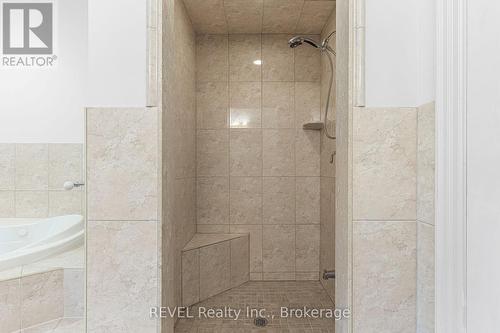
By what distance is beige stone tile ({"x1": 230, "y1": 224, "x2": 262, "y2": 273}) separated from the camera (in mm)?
2789

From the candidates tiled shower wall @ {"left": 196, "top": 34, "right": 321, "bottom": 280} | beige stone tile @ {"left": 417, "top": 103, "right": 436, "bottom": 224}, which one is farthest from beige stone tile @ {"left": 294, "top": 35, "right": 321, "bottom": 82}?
beige stone tile @ {"left": 417, "top": 103, "right": 436, "bottom": 224}

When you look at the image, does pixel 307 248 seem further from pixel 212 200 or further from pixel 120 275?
pixel 120 275

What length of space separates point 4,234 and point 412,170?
2.55 m

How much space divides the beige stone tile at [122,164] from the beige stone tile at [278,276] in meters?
2.04

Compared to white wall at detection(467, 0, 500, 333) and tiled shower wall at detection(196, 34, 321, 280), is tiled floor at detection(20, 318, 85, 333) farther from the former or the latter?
white wall at detection(467, 0, 500, 333)

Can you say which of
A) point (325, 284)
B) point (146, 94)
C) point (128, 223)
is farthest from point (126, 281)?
point (325, 284)

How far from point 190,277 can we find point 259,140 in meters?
1.33

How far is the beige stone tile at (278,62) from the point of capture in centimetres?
283

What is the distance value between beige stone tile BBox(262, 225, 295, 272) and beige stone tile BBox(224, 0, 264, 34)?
1800 mm

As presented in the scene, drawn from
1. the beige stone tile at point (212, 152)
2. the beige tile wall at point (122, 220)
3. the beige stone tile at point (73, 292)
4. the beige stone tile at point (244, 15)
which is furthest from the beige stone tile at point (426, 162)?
the beige stone tile at point (212, 152)

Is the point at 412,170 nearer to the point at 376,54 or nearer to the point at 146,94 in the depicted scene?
the point at 376,54

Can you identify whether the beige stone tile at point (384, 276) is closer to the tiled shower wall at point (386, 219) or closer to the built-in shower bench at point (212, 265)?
the tiled shower wall at point (386, 219)

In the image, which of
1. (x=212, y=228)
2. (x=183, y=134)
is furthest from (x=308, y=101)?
(x=212, y=228)

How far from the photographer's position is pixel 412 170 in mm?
947
